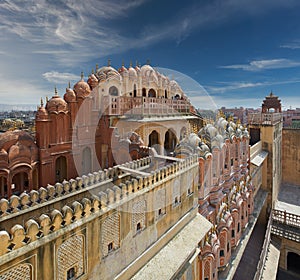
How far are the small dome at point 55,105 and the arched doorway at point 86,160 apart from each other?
269 cm

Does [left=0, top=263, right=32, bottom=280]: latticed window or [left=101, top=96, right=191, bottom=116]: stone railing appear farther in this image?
[left=101, top=96, right=191, bottom=116]: stone railing

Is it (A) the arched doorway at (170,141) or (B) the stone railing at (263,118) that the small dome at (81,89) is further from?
(B) the stone railing at (263,118)

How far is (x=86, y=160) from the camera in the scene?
13234mm

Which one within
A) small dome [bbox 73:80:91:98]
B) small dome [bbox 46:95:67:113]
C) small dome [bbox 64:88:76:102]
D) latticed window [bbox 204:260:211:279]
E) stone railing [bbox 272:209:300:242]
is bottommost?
stone railing [bbox 272:209:300:242]

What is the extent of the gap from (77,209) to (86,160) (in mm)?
8613

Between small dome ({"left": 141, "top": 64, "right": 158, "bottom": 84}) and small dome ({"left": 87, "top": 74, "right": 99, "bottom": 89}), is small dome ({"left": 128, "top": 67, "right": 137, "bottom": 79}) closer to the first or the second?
small dome ({"left": 141, "top": 64, "right": 158, "bottom": 84})

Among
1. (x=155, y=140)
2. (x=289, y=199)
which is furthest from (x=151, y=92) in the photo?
(x=289, y=199)

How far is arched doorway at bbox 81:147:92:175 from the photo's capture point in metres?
13.0

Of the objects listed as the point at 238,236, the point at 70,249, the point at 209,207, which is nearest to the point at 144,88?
the point at 209,207

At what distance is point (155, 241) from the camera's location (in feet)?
23.7

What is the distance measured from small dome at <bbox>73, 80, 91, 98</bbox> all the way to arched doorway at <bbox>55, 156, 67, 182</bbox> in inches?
146

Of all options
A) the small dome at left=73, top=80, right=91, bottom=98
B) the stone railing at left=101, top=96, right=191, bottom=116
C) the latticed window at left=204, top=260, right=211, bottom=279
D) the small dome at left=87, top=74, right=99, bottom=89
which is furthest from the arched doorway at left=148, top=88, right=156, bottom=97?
the latticed window at left=204, top=260, right=211, bottom=279

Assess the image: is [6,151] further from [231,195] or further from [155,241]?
[231,195]

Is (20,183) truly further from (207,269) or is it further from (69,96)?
(207,269)
